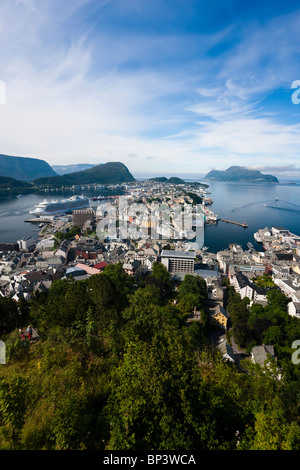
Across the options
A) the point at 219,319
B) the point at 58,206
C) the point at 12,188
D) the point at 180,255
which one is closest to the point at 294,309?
the point at 219,319

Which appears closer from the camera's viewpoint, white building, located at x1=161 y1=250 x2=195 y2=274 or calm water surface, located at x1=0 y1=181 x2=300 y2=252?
white building, located at x1=161 y1=250 x2=195 y2=274

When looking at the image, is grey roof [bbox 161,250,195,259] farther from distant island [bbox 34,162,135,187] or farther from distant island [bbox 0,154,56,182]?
distant island [bbox 0,154,56,182]

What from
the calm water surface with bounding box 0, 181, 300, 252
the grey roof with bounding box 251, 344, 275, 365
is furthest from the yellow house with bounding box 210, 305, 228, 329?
the calm water surface with bounding box 0, 181, 300, 252

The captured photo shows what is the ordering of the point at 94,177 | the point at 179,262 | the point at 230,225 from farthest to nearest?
the point at 94,177 → the point at 230,225 → the point at 179,262

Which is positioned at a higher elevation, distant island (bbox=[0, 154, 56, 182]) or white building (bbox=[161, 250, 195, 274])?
distant island (bbox=[0, 154, 56, 182])

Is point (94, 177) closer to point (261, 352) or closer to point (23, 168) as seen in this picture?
point (23, 168)
